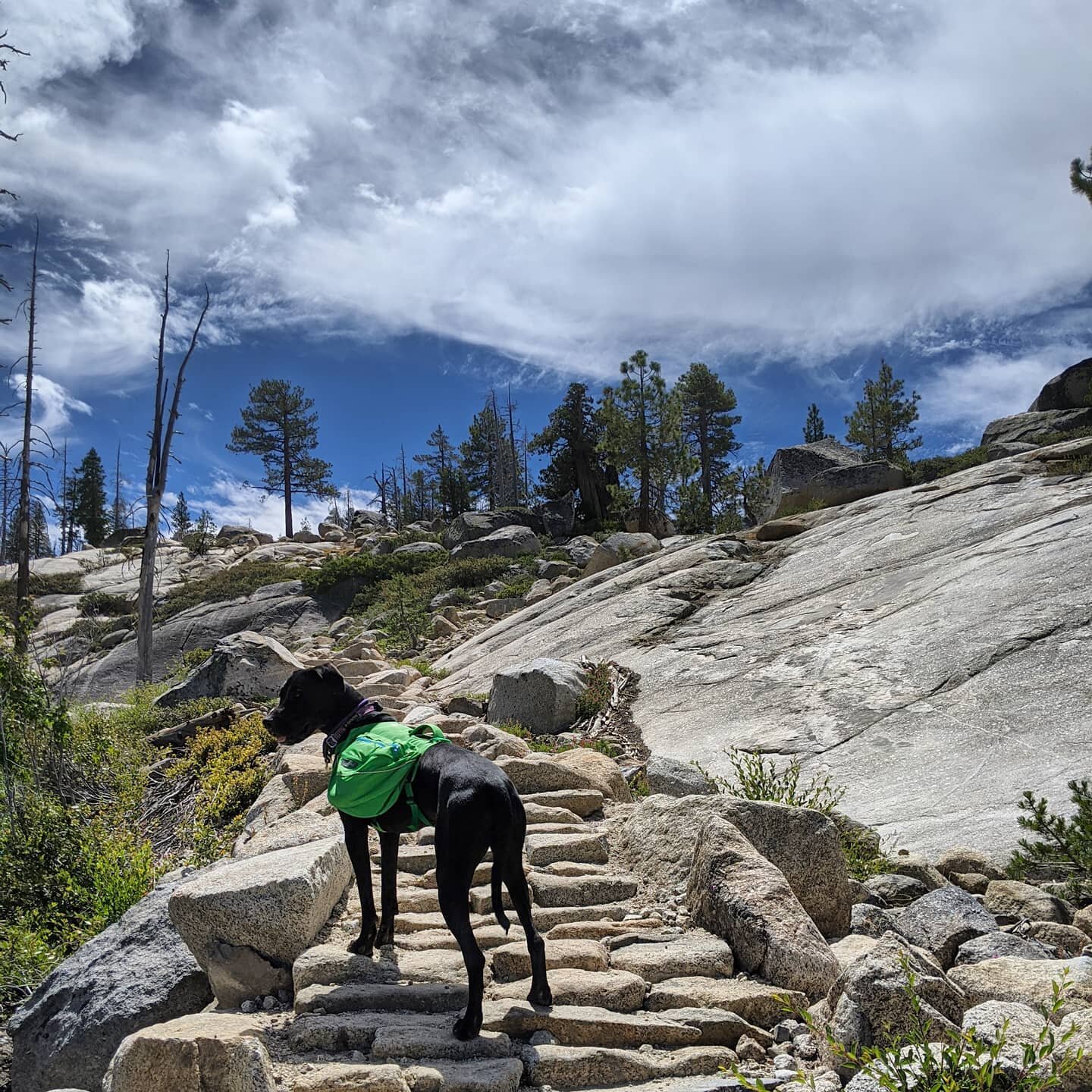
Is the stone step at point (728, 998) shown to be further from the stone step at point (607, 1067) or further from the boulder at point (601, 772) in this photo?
the boulder at point (601, 772)

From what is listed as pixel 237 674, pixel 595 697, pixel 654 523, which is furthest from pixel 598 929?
pixel 654 523

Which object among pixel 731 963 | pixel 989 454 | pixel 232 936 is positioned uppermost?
pixel 989 454

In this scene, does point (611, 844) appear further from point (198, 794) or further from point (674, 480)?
point (674, 480)

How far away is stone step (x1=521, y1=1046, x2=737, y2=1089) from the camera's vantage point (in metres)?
3.32

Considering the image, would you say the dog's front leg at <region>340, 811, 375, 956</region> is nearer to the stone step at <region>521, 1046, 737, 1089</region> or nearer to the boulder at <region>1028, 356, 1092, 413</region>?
the stone step at <region>521, 1046, 737, 1089</region>

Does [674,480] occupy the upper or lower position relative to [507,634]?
upper

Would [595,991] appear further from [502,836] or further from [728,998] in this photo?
[502,836]

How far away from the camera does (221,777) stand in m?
8.59

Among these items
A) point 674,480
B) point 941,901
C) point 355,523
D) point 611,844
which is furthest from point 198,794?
point 355,523

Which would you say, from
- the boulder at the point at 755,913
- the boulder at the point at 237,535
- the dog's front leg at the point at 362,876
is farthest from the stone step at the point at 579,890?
the boulder at the point at 237,535

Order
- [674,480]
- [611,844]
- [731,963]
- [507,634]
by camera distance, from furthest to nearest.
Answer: [674,480]
[507,634]
[611,844]
[731,963]

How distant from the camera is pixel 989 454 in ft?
84.7

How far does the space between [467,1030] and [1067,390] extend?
40183 millimetres

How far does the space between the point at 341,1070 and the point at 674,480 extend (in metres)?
33.0
